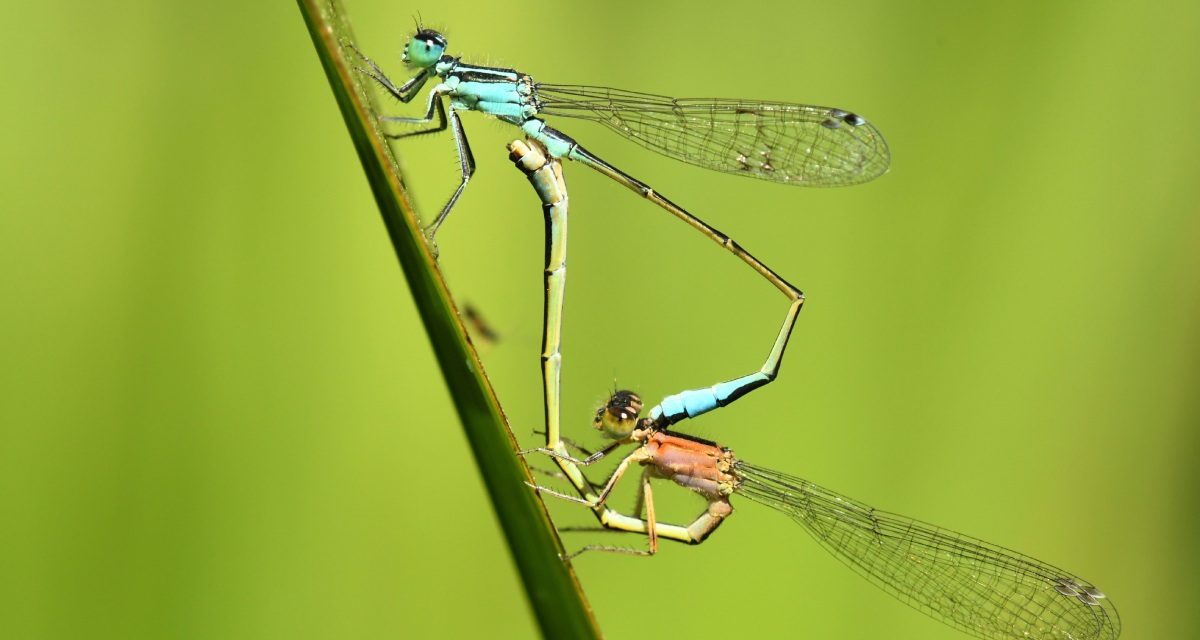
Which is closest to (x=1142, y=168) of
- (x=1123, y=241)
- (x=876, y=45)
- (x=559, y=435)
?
(x=1123, y=241)

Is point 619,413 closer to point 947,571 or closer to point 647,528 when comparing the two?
point 647,528

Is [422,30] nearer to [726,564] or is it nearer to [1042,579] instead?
[726,564]

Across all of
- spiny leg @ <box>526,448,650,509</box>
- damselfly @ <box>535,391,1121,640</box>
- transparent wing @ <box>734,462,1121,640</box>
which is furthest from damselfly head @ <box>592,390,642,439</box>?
transparent wing @ <box>734,462,1121,640</box>

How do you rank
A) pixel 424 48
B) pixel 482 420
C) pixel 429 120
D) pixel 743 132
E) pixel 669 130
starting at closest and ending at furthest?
pixel 482 420 → pixel 424 48 → pixel 429 120 → pixel 669 130 → pixel 743 132

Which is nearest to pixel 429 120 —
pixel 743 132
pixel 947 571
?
pixel 743 132

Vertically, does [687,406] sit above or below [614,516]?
above

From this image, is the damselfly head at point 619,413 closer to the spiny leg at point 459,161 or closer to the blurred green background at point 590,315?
the blurred green background at point 590,315

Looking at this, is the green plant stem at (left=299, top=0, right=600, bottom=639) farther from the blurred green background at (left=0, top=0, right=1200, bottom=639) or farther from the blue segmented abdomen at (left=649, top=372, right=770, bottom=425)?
the blue segmented abdomen at (left=649, top=372, right=770, bottom=425)
